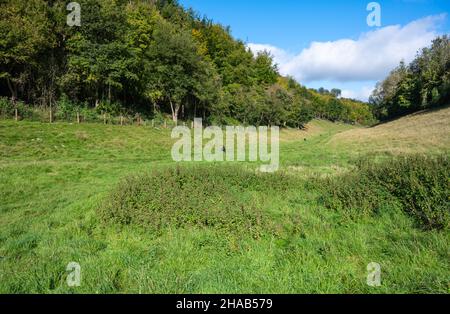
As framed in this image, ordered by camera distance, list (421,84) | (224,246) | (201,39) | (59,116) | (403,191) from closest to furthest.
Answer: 1. (224,246)
2. (403,191)
3. (59,116)
4. (421,84)
5. (201,39)

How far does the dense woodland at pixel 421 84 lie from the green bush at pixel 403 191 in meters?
55.0

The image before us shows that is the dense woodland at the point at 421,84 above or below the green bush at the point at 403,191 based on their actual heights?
above

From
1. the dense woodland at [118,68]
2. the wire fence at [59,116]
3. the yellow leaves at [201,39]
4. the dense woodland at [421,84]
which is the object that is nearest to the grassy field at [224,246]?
the wire fence at [59,116]

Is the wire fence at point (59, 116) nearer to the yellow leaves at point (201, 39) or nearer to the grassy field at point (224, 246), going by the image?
the grassy field at point (224, 246)

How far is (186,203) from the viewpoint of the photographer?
28.6ft

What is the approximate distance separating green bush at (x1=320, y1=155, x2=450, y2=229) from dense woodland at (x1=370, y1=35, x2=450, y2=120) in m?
55.0

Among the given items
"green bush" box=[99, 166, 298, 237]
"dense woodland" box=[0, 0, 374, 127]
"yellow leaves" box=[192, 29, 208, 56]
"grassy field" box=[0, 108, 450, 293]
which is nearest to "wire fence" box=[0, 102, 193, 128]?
"dense woodland" box=[0, 0, 374, 127]

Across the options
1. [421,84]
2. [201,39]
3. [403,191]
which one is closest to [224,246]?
[403,191]

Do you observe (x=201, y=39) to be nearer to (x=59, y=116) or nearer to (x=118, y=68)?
(x=118, y=68)

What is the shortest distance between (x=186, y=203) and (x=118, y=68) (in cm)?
3383

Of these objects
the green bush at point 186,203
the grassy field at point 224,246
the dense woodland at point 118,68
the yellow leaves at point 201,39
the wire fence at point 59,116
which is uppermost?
the yellow leaves at point 201,39

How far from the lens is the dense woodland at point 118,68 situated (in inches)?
1237

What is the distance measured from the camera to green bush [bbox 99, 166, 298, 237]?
785cm

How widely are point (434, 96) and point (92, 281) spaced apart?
220 ft
